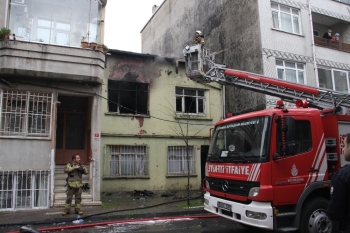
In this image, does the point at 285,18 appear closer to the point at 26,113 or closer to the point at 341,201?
the point at 26,113

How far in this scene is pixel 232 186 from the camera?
629 cm

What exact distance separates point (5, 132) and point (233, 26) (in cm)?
1231

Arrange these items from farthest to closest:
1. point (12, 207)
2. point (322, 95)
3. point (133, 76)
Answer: point (133, 76) < point (12, 207) < point (322, 95)

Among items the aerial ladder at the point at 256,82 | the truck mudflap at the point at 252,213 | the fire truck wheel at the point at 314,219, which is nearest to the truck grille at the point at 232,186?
the truck mudflap at the point at 252,213

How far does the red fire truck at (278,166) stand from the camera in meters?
5.74

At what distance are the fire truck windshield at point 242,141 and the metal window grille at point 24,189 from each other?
20.3 ft

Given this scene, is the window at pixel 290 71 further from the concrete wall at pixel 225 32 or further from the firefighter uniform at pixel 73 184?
the firefighter uniform at pixel 73 184

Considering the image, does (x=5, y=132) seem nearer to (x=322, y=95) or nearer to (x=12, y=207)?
(x=12, y=207)

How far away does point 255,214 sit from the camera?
565 centimetres

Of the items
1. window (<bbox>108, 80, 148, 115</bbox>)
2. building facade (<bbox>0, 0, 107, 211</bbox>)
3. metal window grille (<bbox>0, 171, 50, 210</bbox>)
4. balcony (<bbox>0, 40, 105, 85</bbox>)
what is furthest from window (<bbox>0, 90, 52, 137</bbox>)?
window (<bbox>108, 80, 148, 115</bbox>)

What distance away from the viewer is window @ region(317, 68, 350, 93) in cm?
1616

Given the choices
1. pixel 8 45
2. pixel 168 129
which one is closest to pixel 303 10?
pixel 168 129

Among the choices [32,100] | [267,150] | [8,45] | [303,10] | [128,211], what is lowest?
[128,211]

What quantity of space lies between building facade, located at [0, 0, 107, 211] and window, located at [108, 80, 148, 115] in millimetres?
3032
